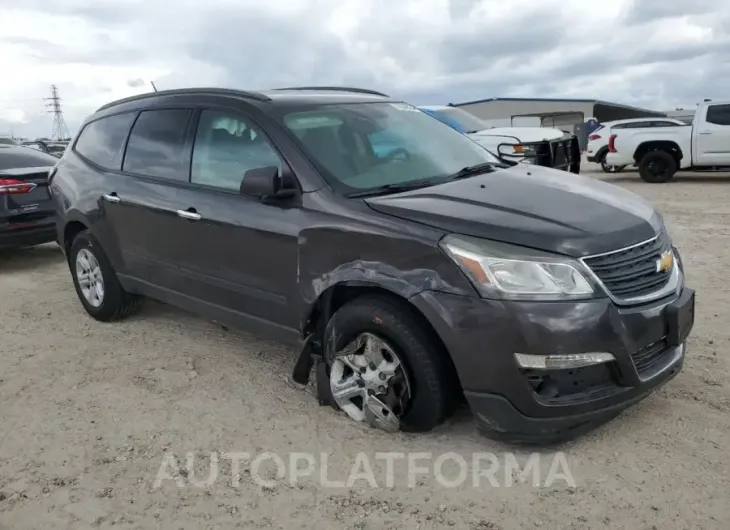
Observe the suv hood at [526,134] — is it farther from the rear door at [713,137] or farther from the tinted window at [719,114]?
the tinted window at [719,114]

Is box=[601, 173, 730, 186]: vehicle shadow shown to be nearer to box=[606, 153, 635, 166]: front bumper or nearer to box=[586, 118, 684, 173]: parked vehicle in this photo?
box=[586, 118, 684, 173]: parked vehicle

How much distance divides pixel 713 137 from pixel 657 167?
1.28m

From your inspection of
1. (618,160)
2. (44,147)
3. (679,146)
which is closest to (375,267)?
(679,146)

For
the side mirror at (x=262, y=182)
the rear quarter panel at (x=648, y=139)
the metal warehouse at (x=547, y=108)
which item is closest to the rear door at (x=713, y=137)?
the rear quarter panel at (x=648, y=139)

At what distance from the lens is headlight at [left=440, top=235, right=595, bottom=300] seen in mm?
2949

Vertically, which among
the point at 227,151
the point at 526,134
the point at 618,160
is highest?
the point at 227,151

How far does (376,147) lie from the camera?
4.03m

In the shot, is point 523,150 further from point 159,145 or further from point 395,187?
point 395,187

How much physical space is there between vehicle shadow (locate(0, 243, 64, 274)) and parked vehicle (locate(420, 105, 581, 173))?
207 inches

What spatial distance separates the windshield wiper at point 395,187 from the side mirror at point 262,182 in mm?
399

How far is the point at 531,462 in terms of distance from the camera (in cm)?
320

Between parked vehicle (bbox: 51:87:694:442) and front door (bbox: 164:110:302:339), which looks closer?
parked vehicle (bbox: 51:87:694:442)

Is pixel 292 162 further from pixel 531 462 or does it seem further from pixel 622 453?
pixel 622 453

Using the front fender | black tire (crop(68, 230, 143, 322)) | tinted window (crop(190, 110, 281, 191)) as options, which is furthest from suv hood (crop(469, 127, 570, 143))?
the front fender
